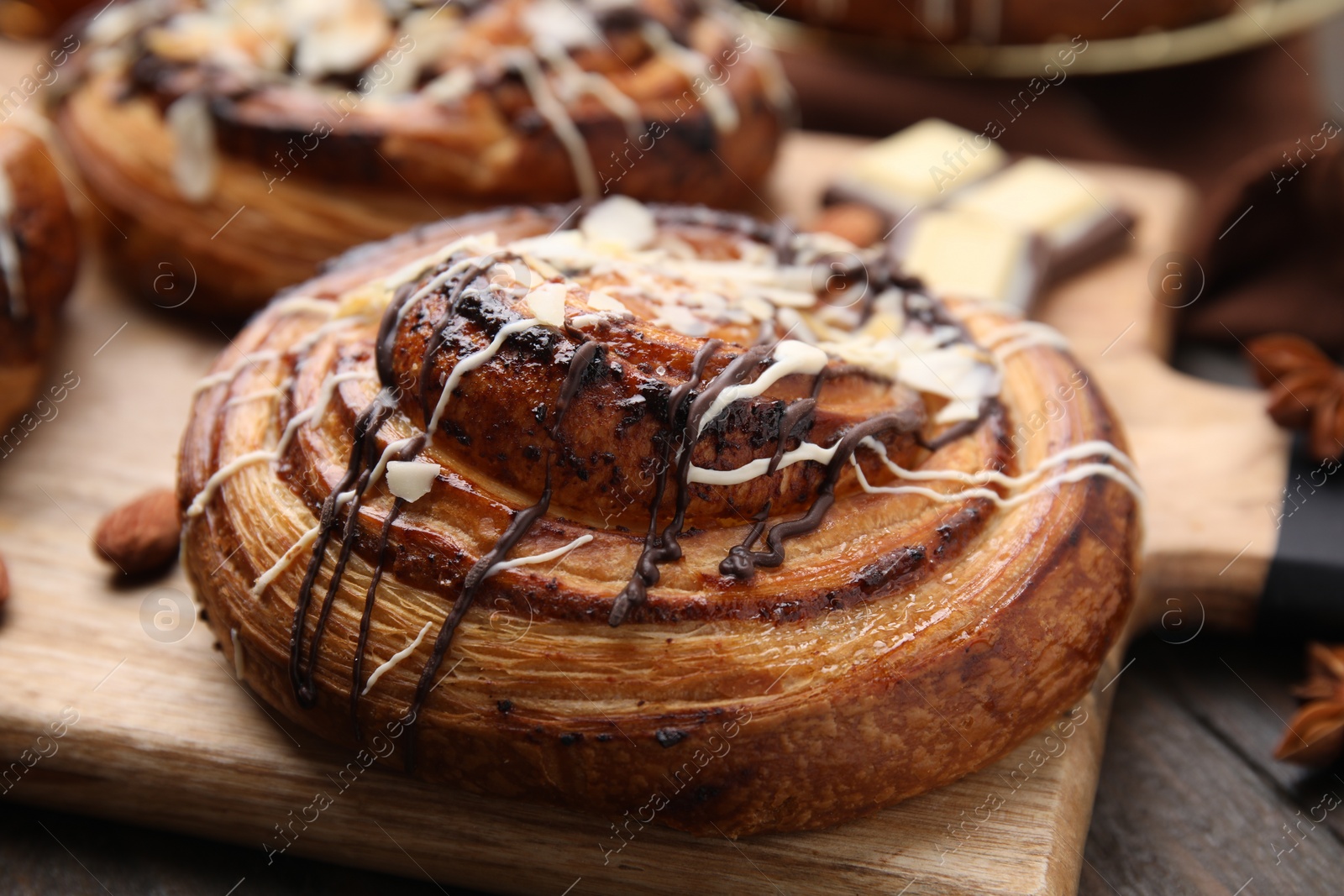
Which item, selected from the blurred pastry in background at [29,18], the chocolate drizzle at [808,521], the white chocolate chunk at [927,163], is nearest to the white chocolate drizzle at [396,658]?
the chocolate drizzle at [808,521]

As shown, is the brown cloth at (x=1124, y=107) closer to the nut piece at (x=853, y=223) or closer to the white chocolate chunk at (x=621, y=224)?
the nut piece at (x=853, y=223)

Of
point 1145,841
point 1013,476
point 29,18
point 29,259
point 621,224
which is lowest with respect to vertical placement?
point 1145,841

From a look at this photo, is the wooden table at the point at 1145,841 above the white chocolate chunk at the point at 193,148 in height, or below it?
below

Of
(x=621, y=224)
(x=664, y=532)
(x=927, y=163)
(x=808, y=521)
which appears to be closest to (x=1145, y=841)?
(x=808, y=521)

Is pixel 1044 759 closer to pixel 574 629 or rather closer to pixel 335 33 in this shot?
pixel 574 629

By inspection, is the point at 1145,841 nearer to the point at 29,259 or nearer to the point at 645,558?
the point at 645,558
